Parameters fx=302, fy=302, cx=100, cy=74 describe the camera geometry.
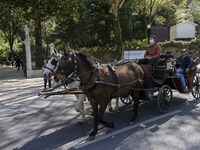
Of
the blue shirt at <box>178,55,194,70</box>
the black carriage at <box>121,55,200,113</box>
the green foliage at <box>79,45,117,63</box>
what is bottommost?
the black carriage at <box>121,55,200,113</box>

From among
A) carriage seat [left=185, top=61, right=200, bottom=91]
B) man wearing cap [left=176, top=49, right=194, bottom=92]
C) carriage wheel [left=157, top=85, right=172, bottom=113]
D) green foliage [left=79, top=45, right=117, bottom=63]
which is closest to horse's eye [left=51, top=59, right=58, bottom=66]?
carriage wheel [left=157, top=85, right=172, bottom=113]

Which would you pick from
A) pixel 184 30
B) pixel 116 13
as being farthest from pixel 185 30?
pixel 116 13

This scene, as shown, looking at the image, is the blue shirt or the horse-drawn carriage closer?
the horse-drawn carriage

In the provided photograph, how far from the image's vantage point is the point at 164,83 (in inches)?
389

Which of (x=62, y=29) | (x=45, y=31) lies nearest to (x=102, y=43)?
(x=62, y=29)

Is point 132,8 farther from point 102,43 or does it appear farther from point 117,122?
point 117,122

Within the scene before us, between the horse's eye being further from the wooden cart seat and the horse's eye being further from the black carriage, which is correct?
the wooden cart seat

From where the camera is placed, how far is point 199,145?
6.19 meters

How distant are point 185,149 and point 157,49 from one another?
4.14 m

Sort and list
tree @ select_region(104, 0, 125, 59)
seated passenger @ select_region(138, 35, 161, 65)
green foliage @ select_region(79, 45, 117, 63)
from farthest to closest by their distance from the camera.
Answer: green foliage @ select_region(79, 45, 117, 63) → tree @ select_region(104, 0, 125, 59) → seated passenger @ select_region(138, 35, 161, 65)

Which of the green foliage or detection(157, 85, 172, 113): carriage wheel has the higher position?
the green foliage

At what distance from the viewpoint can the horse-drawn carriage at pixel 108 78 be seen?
22.2ft

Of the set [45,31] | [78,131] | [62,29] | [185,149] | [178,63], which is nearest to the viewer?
[185,149]

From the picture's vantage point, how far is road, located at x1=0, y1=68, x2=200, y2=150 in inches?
250
